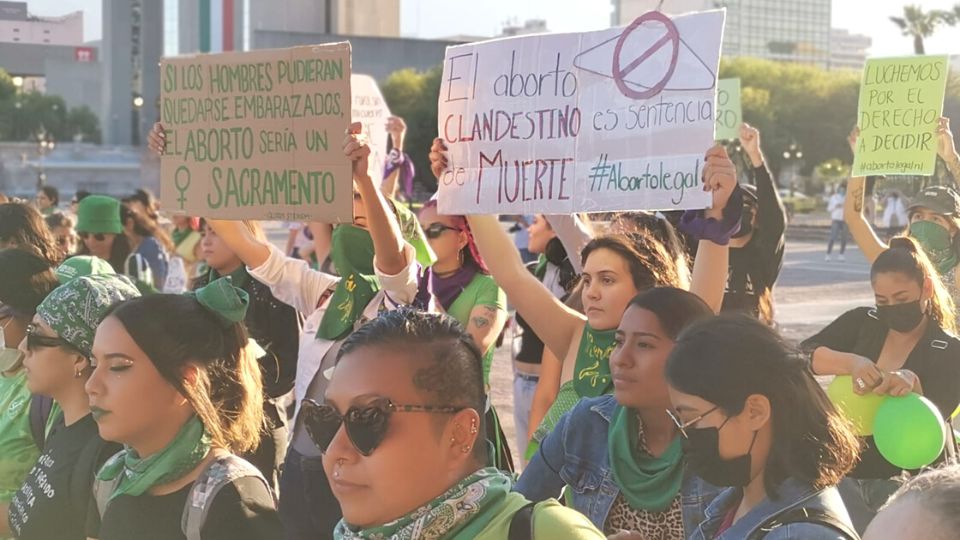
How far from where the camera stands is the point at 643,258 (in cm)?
380

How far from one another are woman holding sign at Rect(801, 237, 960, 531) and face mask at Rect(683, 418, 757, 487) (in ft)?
5.97

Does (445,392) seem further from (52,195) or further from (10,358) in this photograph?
(52,195)

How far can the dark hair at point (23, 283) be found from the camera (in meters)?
4.24

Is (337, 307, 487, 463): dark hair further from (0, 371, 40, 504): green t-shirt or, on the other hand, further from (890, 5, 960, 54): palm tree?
(890, 5, 960, 54): palm tree

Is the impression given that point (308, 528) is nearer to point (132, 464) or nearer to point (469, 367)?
point (132, 464)

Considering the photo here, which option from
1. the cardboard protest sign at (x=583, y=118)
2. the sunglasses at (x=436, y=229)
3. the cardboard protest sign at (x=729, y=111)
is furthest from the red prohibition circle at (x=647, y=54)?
the cardboard protest sign at (x=729, y=111)

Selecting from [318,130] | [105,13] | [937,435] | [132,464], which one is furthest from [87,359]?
[105,13]

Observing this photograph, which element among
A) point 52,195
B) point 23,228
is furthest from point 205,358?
point 52,195

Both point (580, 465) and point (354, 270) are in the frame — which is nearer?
point (580, 465)

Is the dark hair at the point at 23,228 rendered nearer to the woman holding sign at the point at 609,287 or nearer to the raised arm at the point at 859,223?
the woman holding sign at the point at 609,287

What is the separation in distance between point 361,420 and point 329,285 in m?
2.79

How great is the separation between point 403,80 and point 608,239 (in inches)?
2322

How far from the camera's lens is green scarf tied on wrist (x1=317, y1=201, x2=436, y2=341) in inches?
177

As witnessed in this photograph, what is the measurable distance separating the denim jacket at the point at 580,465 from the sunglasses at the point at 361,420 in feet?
2.90
